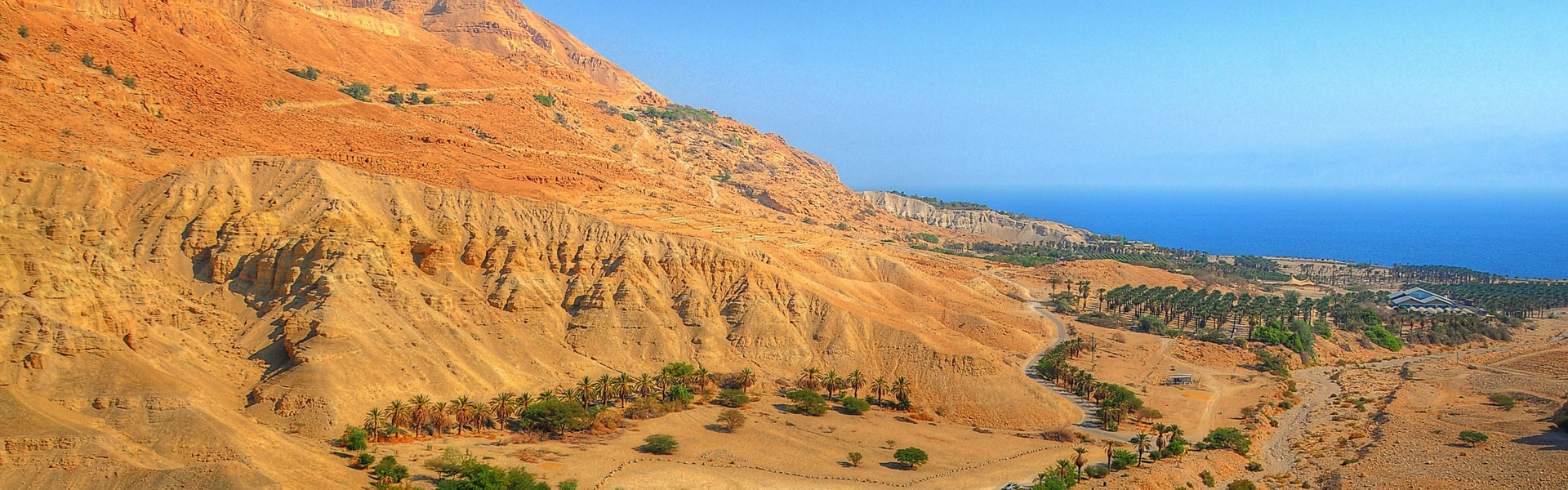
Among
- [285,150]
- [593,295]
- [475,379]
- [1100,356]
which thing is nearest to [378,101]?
[285,150]

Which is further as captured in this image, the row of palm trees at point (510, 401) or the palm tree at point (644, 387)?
the palm tree at point (644, 387)

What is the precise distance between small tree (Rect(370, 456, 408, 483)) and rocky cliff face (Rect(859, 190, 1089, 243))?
13274cm

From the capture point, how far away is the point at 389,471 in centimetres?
3247

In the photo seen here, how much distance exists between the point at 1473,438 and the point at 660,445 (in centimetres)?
4291

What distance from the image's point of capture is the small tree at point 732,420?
4388 centimetres

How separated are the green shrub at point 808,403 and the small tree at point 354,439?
21342 millimetres

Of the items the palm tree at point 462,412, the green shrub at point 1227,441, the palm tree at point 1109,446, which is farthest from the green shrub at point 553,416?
the green shrub at point 1227,441

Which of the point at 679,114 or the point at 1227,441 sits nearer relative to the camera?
the point at 1227,441

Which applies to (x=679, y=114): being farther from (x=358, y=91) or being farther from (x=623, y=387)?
(x=623, y=387)

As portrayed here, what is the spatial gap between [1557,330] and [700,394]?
3540 inches

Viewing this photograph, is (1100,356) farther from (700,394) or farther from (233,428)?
(233,428)

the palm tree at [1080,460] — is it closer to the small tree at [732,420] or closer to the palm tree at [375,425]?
the small tree at [732,420]

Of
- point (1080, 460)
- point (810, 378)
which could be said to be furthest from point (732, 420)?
point (1080, 460)

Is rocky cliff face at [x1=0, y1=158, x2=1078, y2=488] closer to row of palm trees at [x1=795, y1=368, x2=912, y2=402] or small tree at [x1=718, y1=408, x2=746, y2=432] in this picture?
row of palm trees at [x1=795, y1=368, x2=912, y2=402]
